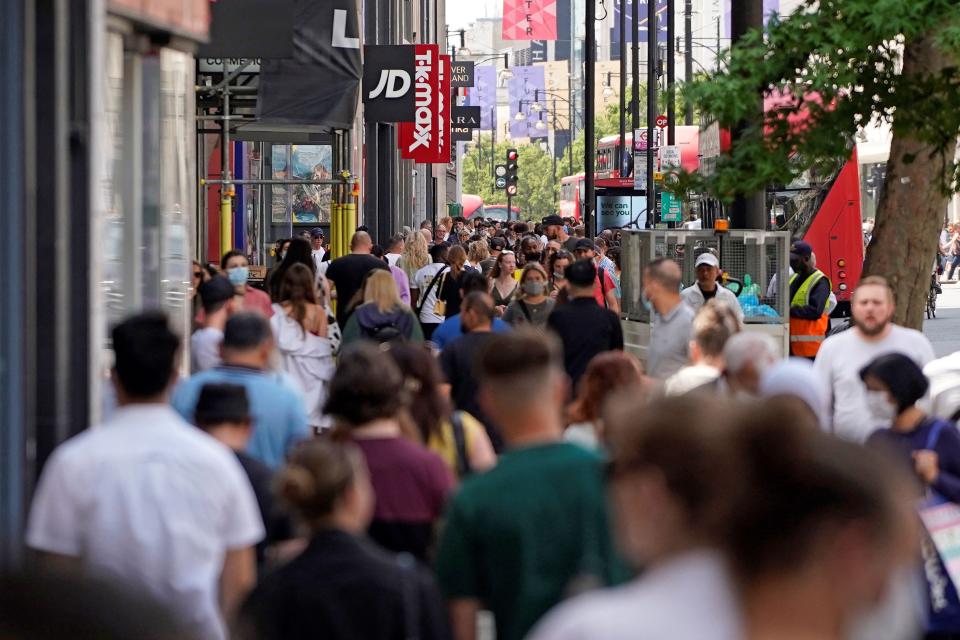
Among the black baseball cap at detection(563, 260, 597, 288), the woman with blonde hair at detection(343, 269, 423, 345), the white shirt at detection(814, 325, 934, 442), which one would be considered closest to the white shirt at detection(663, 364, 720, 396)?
the white shirt at detection(814, 325, 934, 442)

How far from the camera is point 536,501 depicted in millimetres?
4301

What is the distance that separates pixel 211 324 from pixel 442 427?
3268 millimetres

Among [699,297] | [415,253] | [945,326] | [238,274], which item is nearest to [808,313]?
[699,297]

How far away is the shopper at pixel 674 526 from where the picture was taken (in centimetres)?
203

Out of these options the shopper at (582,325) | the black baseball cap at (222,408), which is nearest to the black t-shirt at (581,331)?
the shopper at (582,325)

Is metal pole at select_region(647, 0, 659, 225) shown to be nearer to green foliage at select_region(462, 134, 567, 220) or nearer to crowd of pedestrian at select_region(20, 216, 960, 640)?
crowd of pedestrian at select_region(20, 216, 960, 640)

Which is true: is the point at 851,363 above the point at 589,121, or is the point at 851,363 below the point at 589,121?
below

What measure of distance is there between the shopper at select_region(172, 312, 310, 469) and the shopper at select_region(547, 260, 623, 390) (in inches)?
168

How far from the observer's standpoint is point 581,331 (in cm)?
1074

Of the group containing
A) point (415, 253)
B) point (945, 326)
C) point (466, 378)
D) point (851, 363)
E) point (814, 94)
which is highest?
point (814, 94)

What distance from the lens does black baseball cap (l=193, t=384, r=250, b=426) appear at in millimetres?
5473

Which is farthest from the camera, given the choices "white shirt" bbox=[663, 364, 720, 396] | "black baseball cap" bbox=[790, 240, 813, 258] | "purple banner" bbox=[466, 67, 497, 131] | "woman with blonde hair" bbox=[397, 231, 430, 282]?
"purple banner" bbox=[466, 67, 497, 131]

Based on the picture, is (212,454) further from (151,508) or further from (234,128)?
(234,128)

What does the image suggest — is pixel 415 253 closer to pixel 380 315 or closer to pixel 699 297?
pixel 699 297
